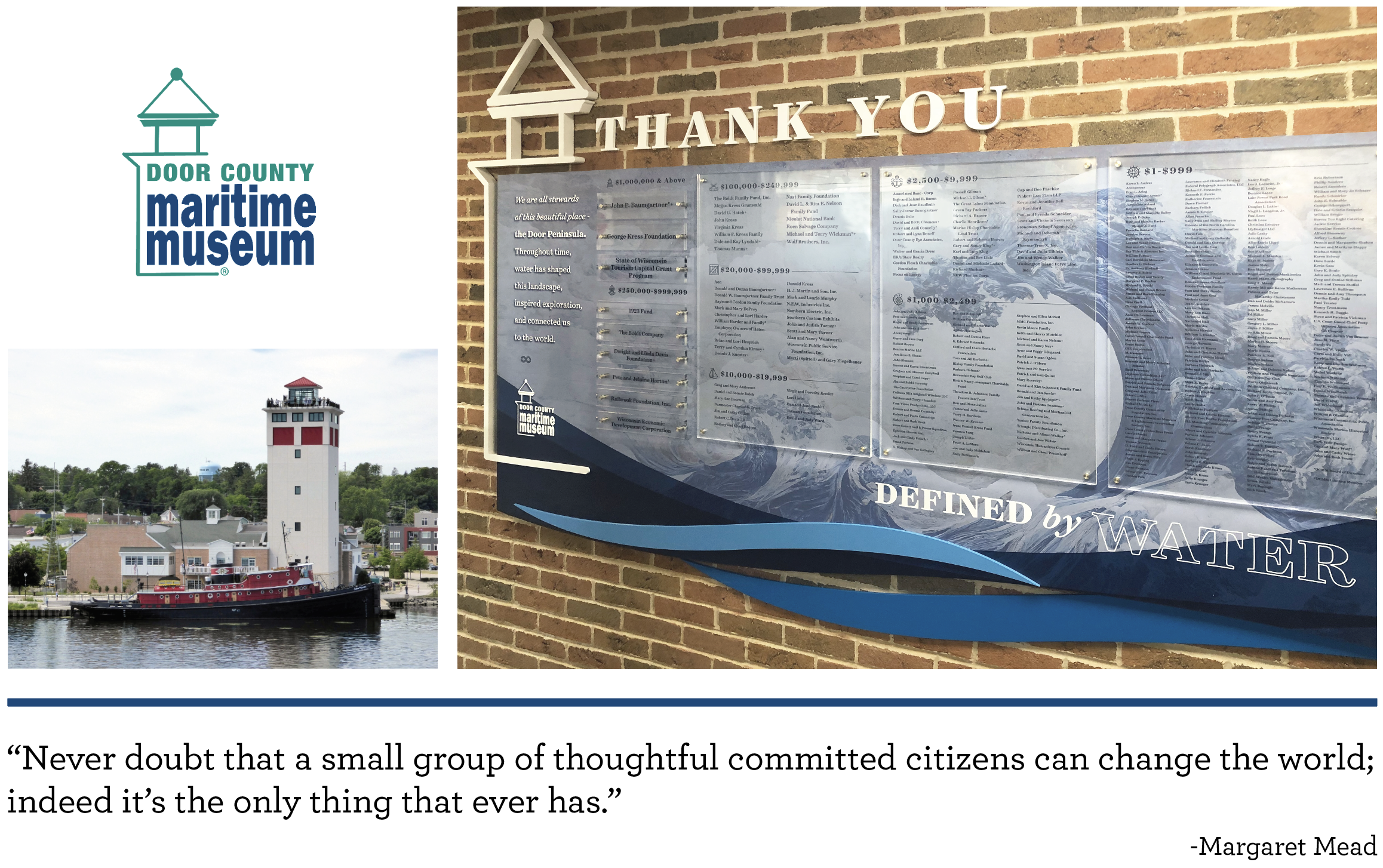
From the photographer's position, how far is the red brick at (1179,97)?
2.11 meters

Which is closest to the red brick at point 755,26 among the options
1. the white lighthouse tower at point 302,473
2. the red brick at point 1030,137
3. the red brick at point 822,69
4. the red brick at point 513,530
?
the red brick at point 822,69

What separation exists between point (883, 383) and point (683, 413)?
60 cm

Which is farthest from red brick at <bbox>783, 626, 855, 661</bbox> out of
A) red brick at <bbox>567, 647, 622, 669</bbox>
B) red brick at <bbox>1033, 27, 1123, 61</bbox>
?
red brick at <bbox>1033, 27, 1123, 61</bbox>

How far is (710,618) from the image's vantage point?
9.39 ft

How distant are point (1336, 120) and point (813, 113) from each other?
1.18 meters

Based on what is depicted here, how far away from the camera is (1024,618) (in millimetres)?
2395

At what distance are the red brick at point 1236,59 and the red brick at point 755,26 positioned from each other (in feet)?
3.30

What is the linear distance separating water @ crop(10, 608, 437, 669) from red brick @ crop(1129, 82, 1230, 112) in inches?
88.8

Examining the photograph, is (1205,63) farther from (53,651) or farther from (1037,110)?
(53,651)

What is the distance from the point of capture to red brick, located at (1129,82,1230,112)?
2109mm

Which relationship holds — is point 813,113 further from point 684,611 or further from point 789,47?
point 684,611

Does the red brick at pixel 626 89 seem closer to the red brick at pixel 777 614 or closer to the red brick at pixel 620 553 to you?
the red brick at pixel 620 553

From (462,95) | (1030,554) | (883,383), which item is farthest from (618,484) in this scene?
(462,95)

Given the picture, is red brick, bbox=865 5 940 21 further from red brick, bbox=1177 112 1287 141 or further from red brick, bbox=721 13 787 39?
red brick, bbox=1177 112 1287 141
